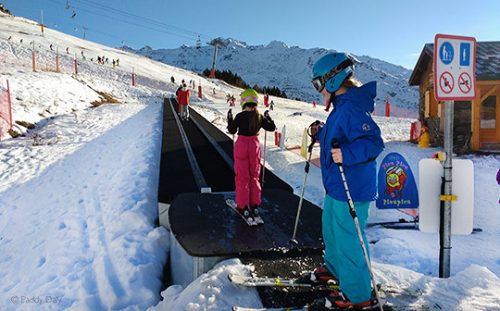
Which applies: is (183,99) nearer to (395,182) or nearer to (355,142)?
(395,182)

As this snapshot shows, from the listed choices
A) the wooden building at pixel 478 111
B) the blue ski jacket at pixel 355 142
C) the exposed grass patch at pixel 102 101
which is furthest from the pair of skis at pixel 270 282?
the exposed grass patch at pixel 102 101

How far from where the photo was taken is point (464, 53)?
370cm

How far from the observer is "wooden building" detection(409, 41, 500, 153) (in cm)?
1435

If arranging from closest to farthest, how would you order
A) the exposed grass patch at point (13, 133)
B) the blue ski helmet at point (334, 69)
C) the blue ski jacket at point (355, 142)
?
the blue ski jacket at point (355, 142), the blue ski helmet at point (334, 69), the exposed grass patch at point (13, 133)

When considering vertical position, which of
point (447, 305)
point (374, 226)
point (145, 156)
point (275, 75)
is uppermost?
point (275, 75)

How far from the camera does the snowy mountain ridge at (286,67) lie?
9012 cm

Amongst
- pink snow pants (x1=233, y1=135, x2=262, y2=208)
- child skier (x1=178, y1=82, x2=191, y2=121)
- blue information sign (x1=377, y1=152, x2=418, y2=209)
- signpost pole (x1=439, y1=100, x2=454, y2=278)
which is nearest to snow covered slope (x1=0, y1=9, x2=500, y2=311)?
signpost pole (x1=439, y1=100, x2=454, y2=278)

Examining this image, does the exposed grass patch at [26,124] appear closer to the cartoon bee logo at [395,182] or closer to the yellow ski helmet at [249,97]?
the yellow ski helmet at [249,97]

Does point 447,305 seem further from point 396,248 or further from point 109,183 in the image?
point 109,183

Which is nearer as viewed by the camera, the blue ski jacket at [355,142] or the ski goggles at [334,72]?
the blue ski jacket at [355,142]

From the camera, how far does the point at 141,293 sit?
Answer: 3.85m

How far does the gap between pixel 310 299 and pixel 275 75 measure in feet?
365

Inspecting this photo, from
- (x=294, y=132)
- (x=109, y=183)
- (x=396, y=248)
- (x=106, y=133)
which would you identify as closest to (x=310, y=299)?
(x=396, y=248)

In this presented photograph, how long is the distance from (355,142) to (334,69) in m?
0.64
